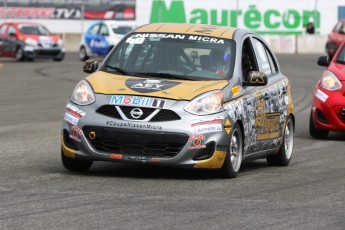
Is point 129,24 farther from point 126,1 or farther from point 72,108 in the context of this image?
point 72,108

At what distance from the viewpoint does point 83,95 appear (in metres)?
11.1

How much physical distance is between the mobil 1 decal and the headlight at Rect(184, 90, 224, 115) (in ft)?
1.11

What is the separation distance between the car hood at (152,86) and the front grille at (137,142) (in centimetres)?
38

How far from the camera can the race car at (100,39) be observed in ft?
139

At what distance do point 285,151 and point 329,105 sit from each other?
3526 millimetres

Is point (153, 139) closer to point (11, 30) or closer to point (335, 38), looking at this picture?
point (11, 30)

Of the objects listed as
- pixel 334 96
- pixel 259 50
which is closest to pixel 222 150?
pixel 259 50

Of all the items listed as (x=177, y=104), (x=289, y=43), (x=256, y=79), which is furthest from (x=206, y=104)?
(x=289, y=43)

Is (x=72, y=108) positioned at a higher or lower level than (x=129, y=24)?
higher

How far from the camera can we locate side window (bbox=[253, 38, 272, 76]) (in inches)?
496

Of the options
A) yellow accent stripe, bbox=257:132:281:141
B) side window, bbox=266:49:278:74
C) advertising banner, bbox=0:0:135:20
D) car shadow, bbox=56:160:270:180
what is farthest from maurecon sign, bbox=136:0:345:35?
car shadow, bbox=56:160:270:180

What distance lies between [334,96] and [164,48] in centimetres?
495

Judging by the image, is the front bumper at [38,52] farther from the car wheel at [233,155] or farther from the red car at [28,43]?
the car wheel at [233,155]

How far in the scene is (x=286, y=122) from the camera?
42.8 feet
